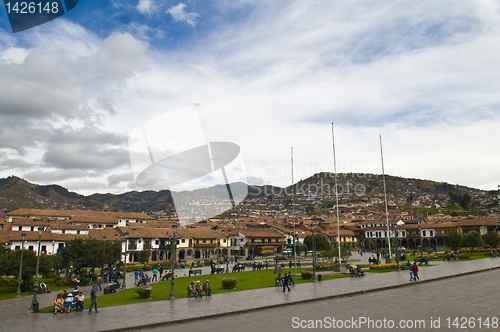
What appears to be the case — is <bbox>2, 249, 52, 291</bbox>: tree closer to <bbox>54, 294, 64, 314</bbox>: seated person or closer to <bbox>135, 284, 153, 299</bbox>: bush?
<bbox>135, 284, 153, 299</bbox>: bush

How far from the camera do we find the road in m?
10.4

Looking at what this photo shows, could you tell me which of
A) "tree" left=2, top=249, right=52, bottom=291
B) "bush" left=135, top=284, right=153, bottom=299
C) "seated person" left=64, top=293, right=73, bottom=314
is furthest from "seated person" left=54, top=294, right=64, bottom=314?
"tree" left=2, top=249, right=52, bottom=291

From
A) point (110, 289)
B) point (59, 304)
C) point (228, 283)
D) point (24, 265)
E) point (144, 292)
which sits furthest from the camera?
point (24, 265)

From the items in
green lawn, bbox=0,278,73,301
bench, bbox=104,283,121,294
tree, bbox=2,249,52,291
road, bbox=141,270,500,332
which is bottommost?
green lawn, bbox=0,278,73,301

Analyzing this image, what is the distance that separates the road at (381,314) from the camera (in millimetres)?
10445

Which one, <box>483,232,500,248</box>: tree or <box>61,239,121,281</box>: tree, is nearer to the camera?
<box>61,239,121,281</box>: tree

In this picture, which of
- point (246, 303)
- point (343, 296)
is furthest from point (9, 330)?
point (343, 296)

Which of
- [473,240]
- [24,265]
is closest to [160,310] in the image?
[24,265]

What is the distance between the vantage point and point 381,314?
12.0 meters

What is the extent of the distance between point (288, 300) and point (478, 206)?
192579 millimetres

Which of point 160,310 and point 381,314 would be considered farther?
point 160,310

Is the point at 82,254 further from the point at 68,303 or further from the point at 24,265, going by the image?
the point at 68,303

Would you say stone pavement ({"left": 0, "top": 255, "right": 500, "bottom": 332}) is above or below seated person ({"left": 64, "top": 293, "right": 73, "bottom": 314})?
below

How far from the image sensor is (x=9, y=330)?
11.2 m
